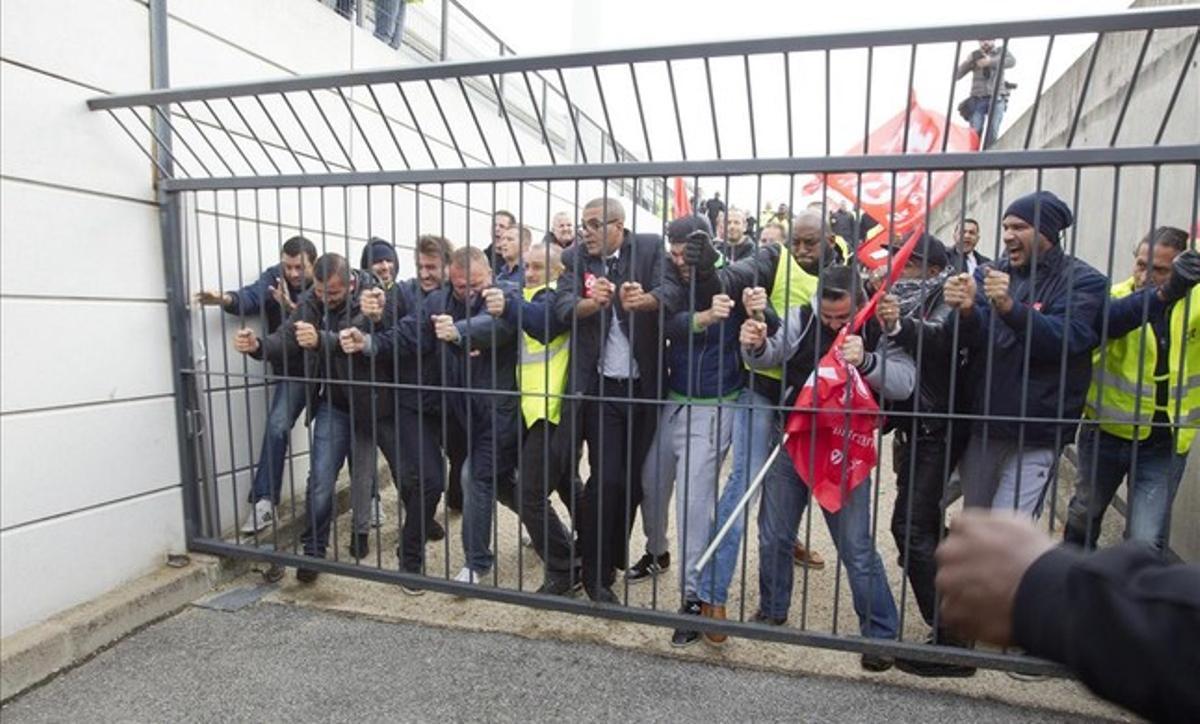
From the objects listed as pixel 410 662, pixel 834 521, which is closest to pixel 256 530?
pixel 410 662

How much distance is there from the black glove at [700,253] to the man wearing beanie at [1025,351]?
93 centimetres

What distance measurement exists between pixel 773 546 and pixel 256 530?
9.32 feet

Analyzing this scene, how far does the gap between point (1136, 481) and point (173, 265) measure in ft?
14.7

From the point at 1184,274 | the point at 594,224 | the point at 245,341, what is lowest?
the point at 245,341

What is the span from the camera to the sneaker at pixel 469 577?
3.79m

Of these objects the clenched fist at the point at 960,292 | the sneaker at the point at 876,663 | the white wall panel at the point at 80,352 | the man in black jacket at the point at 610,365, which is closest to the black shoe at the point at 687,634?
the man in black jacket at the point at 610,365

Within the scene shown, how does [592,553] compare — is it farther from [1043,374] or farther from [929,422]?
[1043,374]

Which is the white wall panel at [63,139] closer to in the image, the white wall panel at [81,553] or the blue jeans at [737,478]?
the white wall panel at [81,553]

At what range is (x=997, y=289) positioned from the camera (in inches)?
109

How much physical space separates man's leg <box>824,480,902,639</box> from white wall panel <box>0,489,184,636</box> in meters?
3.23

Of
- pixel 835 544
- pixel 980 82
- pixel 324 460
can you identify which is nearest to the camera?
pixel 835 544

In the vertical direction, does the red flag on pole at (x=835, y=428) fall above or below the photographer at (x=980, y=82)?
below

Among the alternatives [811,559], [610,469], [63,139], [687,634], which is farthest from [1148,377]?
[63,139]

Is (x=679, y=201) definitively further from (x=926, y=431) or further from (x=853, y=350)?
(x=853, y=350)
